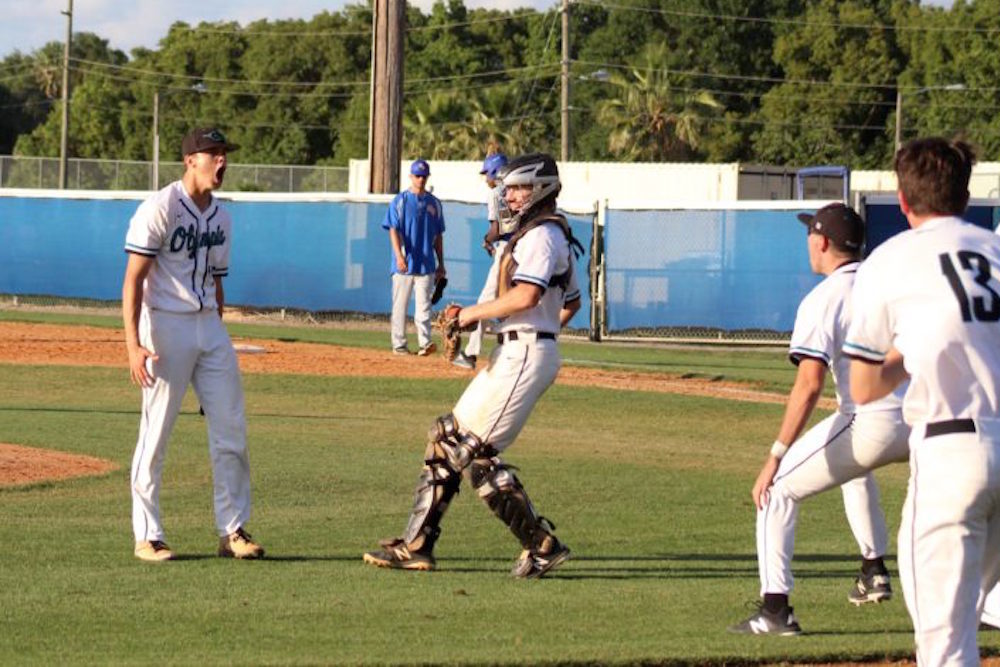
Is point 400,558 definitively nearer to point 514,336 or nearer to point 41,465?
point 514,336

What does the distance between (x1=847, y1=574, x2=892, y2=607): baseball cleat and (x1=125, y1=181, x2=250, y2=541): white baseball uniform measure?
304 cm

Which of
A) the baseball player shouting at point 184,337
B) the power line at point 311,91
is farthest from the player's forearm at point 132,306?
the power line at point 311,91

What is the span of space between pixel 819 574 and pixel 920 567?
3833mm

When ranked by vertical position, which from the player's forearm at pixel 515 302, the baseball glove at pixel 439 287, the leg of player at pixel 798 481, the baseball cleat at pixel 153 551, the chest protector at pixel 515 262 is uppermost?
the chest protector at pixel 515 262

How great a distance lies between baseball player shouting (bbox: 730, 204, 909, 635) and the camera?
6926mm

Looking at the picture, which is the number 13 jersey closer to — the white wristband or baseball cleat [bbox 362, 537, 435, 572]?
the white wristband

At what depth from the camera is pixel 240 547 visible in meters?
8.65

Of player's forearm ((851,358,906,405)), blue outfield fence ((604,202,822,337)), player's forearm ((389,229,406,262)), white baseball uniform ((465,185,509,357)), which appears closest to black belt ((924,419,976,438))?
player's forearm ((851,358,906,405))

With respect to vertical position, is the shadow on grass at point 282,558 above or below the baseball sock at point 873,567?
below

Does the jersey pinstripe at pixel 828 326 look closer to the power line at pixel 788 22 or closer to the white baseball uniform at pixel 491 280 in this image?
the white baseball uniform at pixel 491 280

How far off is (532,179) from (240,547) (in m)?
2.35

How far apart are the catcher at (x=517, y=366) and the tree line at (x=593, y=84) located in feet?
186

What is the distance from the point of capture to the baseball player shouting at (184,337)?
845cm

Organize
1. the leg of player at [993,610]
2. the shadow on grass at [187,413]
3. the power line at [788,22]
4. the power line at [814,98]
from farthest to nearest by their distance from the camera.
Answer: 1. the power line at [788,22]
2. the power line at [814,98]
3. the shadow on grass at [187,413]
4. the leg of player at [993,610]
